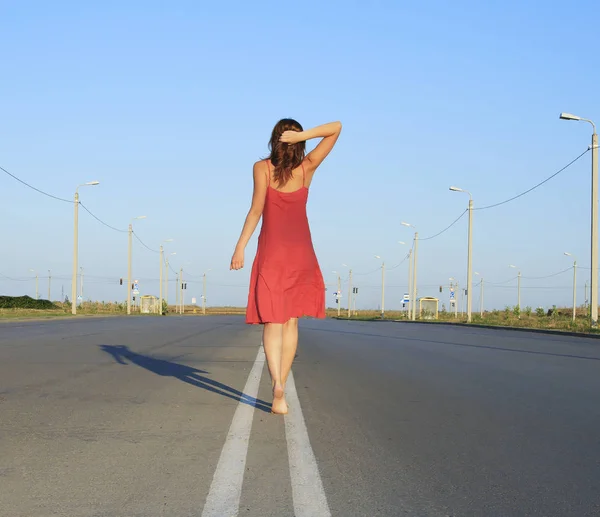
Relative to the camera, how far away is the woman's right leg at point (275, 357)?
603 cm

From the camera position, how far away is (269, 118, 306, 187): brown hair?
6.19 m

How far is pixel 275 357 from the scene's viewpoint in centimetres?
613

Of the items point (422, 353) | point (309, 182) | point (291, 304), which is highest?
point (309, 182)

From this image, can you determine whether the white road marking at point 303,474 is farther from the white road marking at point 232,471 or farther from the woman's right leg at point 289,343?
the woman's right leg at point 289,343

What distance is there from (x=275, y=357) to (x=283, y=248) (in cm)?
80

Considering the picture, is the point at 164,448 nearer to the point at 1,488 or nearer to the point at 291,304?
Result: the point at 1,488

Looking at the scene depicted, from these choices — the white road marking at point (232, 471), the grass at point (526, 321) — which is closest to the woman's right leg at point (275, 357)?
the white road marking at point (232, 471)

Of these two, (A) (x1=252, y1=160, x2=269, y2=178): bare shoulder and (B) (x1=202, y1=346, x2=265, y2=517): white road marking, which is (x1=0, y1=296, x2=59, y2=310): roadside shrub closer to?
(A) (x1=252, y1=160, x2=269, y2=178): bare shoulder

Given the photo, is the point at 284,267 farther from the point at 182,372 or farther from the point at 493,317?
the point at 493,317

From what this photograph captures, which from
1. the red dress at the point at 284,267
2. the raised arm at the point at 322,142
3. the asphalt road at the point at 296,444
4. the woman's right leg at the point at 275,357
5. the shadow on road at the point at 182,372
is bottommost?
the shadow on road at the point at 182,372

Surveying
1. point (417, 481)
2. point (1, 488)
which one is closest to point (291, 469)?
point (417, 481)

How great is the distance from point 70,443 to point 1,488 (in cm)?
107

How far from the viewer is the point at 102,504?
3467mm

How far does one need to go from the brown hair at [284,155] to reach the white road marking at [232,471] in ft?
5.74
